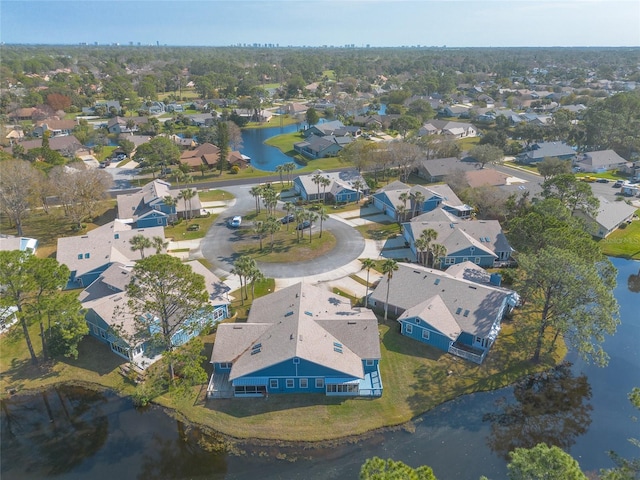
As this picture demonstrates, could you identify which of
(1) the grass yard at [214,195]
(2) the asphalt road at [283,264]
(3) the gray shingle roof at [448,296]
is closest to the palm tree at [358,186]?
(2) the asphalt road at [283,264]

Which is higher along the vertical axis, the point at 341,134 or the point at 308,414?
the point at 341,134

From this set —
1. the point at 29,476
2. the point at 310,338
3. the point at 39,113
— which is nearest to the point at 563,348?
the point at 310,338

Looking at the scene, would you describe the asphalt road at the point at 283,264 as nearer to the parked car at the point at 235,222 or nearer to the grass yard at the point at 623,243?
the parked car at the point at 235,222

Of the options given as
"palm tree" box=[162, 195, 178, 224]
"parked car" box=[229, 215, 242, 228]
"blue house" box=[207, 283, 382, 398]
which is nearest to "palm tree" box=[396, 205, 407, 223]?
"parked car" box=[229, 215, 242, 228]

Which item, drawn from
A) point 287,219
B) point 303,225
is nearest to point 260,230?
point 303,225

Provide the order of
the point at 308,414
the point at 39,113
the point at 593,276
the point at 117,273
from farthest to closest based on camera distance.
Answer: the point at 39,113 < the point at 117,273 < the point at 593,276 < the point at 308,414

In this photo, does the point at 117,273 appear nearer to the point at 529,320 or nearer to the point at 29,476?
the point at 29,476
